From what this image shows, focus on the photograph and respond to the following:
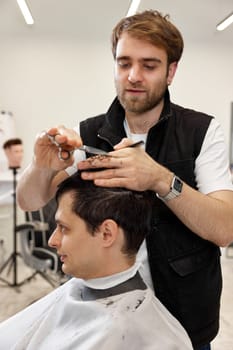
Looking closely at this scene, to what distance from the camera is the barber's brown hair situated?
3.28ft

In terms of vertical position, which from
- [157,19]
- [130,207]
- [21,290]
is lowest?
[21,290]

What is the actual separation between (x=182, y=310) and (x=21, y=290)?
2527 mm

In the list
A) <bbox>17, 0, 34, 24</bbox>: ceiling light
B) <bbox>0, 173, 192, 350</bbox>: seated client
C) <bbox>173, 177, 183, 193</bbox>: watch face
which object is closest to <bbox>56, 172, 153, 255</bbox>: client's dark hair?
<bbox>0, 173, 192, 350</bbox>: seated client

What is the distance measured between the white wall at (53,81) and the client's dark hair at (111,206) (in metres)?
3.37

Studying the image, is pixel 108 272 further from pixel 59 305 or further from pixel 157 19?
pixel 157 19

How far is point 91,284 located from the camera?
998 millimetres

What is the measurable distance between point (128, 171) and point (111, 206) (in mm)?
145

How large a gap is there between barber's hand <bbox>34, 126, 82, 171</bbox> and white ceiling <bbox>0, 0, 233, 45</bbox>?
3579 millimetres

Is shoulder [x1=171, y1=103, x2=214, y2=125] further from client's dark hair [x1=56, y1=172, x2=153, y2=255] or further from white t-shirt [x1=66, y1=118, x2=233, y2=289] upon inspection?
client's dark hair [x1=56, y1=172, x2=153, y2=255]

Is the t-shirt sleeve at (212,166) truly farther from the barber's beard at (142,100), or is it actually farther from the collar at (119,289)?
the collar at (119,289)

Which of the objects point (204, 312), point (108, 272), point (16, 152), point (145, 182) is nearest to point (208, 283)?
point (204, 312)

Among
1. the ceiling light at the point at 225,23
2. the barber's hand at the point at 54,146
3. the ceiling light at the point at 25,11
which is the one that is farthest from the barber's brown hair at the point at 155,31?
the ceiling light at the point at 225,23

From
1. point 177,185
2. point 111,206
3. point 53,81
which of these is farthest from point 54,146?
point 53,81

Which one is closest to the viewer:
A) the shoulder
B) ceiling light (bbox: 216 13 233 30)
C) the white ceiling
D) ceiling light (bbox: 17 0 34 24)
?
the shoulder
